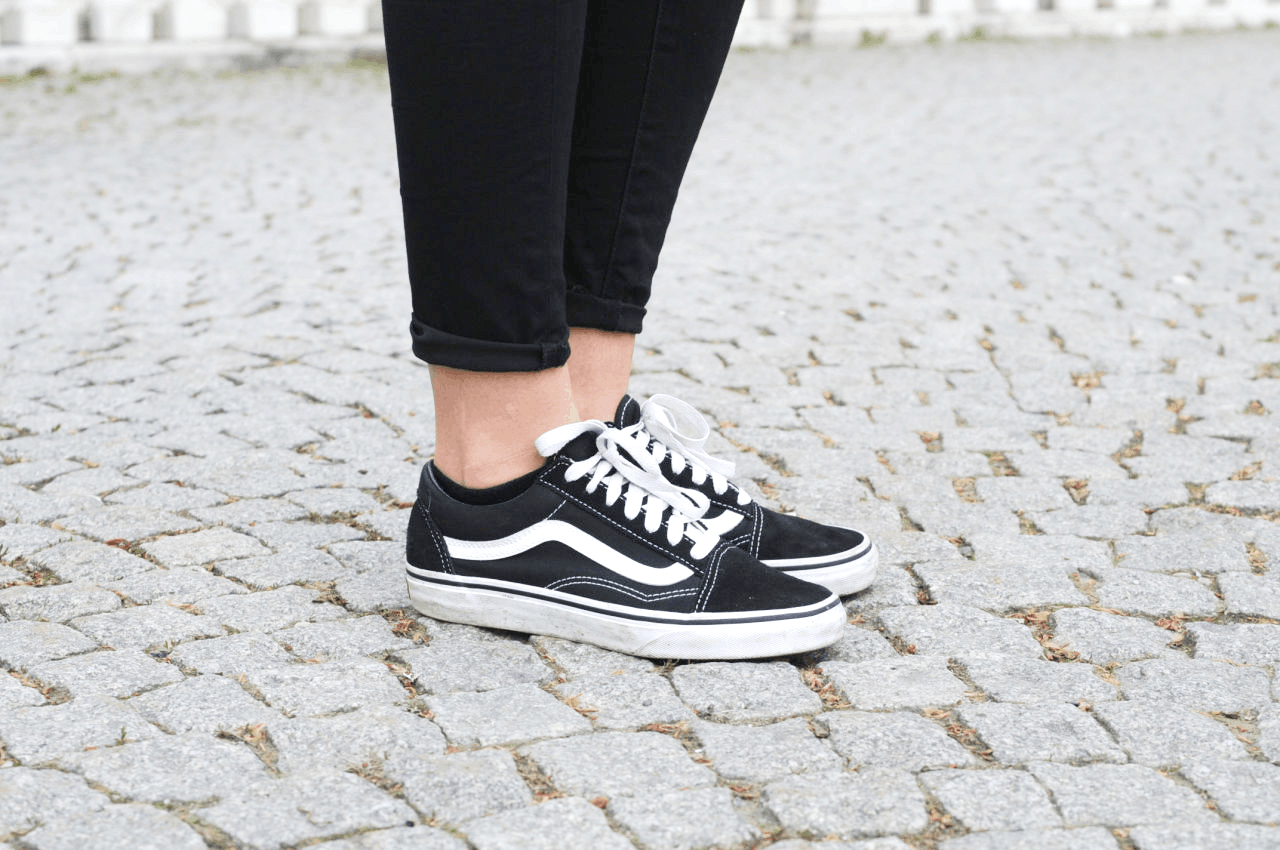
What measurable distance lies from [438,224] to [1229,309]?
3.20 meters

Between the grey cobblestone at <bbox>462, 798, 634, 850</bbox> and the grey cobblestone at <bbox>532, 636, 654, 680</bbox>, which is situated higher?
the grey cobblestone at <bbox>462, 798, 634, 850</bbox>

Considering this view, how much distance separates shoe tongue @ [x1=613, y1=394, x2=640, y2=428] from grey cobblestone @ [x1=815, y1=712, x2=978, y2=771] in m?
0.51

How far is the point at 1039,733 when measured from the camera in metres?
1.63

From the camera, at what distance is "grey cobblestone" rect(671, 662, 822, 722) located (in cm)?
168

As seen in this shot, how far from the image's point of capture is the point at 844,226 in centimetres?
535

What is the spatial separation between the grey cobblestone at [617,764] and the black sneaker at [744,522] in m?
0.37

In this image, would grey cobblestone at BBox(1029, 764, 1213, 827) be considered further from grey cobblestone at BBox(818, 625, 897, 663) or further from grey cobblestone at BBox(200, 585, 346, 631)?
grey cobblestone at BBox(200, 585, 346, 631)

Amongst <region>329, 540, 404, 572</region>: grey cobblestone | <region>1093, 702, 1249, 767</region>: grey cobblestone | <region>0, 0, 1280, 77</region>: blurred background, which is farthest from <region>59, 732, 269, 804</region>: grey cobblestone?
<region>0, 0, 1280, 77</region>: blurred background

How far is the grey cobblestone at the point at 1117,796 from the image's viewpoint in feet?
4.74

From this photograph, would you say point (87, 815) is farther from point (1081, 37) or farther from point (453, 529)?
point (1081, 37)

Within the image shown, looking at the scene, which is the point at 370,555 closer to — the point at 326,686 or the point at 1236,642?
the point at 326,686

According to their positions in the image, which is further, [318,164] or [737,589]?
[318,164]

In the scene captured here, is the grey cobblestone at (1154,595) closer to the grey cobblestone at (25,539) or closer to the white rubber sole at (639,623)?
the white rubber sole at (639,623)

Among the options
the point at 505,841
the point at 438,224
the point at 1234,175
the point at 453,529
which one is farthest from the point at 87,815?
the point at 1234,175
